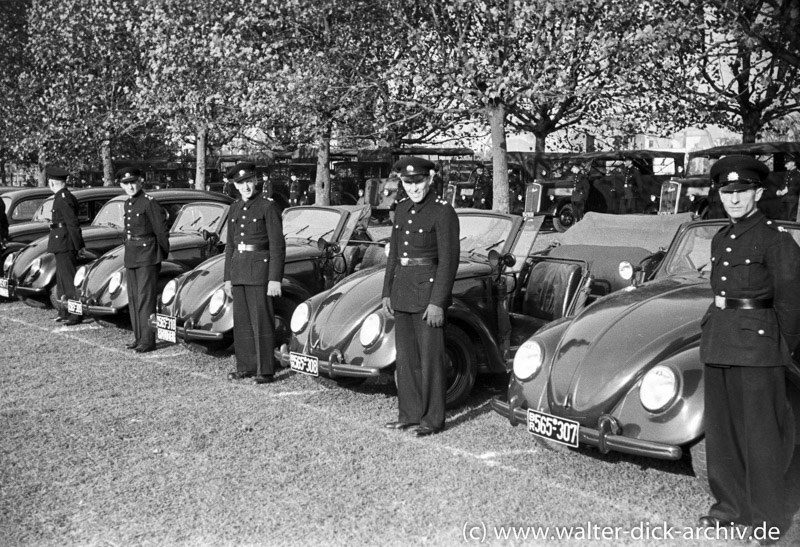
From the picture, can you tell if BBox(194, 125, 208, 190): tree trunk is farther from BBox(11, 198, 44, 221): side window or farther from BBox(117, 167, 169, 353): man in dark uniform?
BBox(117, 167, 169, 353): man in dark uniform

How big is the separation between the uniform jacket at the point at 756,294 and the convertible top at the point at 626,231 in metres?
6.06

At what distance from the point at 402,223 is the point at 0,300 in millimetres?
9046

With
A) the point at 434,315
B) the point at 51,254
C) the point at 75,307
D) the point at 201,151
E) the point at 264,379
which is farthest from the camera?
the point at 201,151

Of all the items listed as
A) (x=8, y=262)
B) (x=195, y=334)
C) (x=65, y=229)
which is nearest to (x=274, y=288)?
(x=195, y=334)

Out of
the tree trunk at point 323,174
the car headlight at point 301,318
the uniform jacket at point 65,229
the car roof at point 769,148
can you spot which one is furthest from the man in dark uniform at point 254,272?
the car roof at point 769,148

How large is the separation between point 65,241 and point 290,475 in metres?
6.75

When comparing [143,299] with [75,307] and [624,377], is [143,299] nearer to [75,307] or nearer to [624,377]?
[75,307]

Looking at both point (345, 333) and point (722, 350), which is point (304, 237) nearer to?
point (345, 333)

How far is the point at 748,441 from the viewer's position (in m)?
4.15

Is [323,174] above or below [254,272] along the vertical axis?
above

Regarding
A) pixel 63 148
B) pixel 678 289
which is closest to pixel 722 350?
pixel 678 289

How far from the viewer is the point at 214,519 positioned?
14.7 ft

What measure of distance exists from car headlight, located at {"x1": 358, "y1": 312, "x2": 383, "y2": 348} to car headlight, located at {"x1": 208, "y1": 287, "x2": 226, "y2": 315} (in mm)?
2048

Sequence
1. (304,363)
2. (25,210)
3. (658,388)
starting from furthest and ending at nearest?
(25,210)
(304,363)
(658,388)
